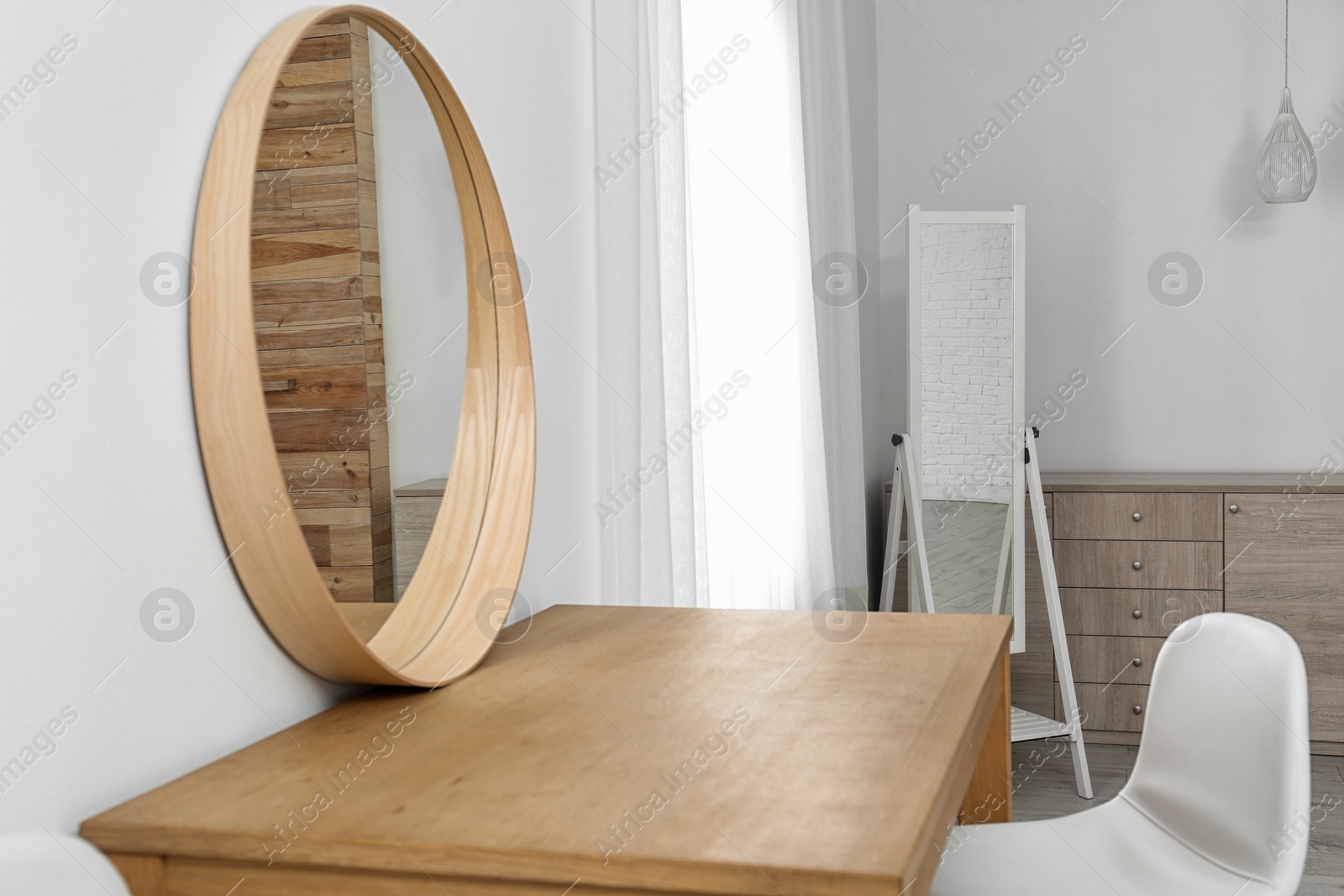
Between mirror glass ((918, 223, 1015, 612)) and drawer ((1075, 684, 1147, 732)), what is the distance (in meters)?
0.40

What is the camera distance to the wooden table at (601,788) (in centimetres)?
70

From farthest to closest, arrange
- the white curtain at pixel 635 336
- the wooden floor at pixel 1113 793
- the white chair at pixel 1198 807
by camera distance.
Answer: the wooden floor at pixel 1113 793, the white curtain at pixel 635 336, the white chair at pixel 1198 807

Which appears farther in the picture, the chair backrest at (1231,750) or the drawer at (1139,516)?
the drawer at (1139,516)

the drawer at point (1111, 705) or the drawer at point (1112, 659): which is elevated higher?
the drawer at point (1112, 659)

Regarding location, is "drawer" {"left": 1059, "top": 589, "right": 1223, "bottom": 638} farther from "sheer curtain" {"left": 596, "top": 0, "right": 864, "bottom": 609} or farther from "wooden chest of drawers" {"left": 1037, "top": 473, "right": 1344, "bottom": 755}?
"sheer curtain" {"left": 596, "top": 0, "right": 864, "bottom": 609}

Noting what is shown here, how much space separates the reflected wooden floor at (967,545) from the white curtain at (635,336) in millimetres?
1473

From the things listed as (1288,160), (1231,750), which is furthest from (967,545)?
(1231,750)

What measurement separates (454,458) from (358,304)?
25 centimetres

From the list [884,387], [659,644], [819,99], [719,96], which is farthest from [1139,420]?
[659,644]

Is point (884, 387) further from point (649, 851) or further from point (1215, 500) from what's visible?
point (649, 851)

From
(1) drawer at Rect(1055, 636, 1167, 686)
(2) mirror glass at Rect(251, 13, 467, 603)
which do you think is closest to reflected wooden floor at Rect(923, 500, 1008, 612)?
(1) drawer at Rect(1055, 636, 1167, 686)

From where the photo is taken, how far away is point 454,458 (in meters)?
1.27

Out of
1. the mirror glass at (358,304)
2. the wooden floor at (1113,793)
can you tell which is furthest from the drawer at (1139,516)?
the mirror glass at (358,304)

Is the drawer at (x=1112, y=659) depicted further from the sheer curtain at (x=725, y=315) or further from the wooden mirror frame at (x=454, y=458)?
the wooden mirror frame at (x=454, y=458)
